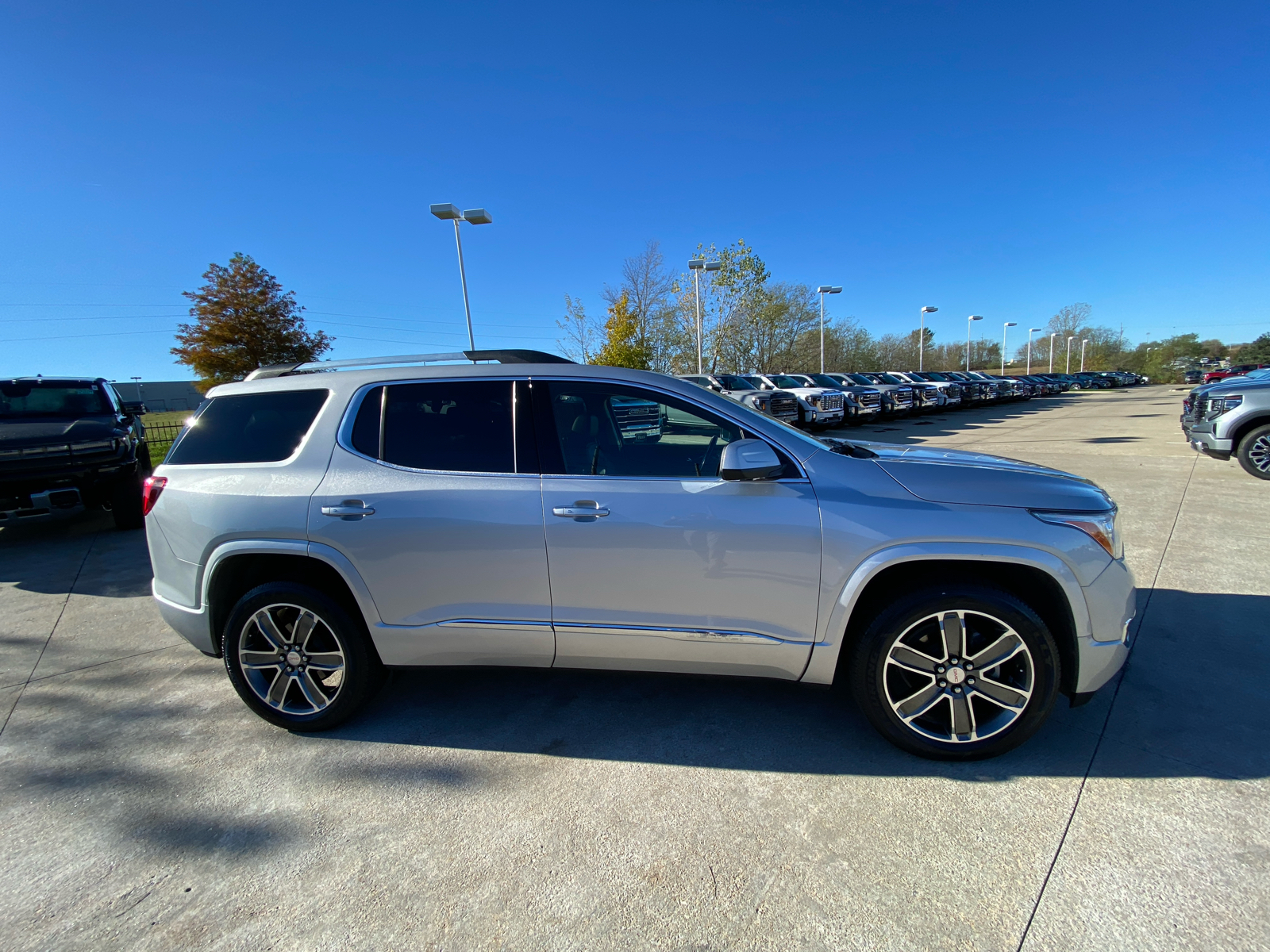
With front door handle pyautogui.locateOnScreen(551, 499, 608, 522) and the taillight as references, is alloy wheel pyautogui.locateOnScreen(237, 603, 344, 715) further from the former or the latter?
front door handle pyautogui.locateOnScreen(551, 499, 608, 522)

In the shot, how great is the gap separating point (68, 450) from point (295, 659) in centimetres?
566

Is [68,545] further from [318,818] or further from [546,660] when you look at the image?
[546,660]

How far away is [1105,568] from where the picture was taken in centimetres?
237

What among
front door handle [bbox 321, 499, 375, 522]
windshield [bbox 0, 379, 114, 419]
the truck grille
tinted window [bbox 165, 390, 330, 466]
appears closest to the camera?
front door handle [bbox 321, 499, 375, 522]

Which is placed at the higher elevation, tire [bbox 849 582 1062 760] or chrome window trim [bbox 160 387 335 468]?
chrome window trim [bbox 160 387 335 468]

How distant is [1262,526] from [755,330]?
1305 inches

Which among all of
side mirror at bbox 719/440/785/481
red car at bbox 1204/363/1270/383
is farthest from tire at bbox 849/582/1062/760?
red car at bbox 1204/363/1270/383

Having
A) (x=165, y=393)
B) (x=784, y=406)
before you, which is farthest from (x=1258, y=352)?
(x=165, y=393)

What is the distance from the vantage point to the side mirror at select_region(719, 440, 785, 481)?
7.76 feet

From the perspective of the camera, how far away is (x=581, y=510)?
99.4 inches

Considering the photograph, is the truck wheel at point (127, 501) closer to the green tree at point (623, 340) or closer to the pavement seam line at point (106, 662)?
the pavement seam line at point (106, 662)

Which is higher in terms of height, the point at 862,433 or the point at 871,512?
the point at 871,512

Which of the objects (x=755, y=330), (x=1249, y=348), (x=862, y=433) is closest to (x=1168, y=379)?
(x=1249, y=348)

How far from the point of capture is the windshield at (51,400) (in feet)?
22.5
